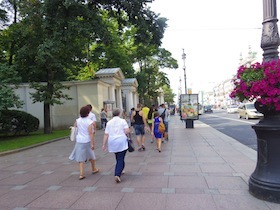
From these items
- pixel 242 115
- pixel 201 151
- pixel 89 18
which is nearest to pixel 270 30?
pixel 201 151

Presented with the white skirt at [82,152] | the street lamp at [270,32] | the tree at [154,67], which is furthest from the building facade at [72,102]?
the tree at [154,67]

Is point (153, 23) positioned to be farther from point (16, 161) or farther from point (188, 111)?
point (16, 161)

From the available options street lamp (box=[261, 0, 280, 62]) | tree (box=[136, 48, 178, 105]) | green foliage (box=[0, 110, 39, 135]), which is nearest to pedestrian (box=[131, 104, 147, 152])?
street lamp (box=[261, 0, 280, 62])

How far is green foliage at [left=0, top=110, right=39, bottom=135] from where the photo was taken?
17.2 meters

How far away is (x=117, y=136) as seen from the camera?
6250mm

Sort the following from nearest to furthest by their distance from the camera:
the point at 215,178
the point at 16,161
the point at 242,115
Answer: the point at 215,178
the point at 16,161
the point at 242,115

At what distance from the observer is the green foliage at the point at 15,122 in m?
17.2

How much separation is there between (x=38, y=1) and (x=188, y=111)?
1253 cm

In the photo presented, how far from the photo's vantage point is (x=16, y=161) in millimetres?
9664

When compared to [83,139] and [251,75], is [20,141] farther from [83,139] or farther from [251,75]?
[251,75]

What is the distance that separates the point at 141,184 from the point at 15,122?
14.3 m

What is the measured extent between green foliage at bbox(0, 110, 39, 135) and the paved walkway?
864 centimetres

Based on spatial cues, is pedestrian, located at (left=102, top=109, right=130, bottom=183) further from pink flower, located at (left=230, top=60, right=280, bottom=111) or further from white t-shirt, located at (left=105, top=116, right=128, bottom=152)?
pink flower, located at (left=230, top=60, right=280, bottom=111)

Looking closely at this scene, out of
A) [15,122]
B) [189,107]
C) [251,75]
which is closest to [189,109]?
[189,107]
